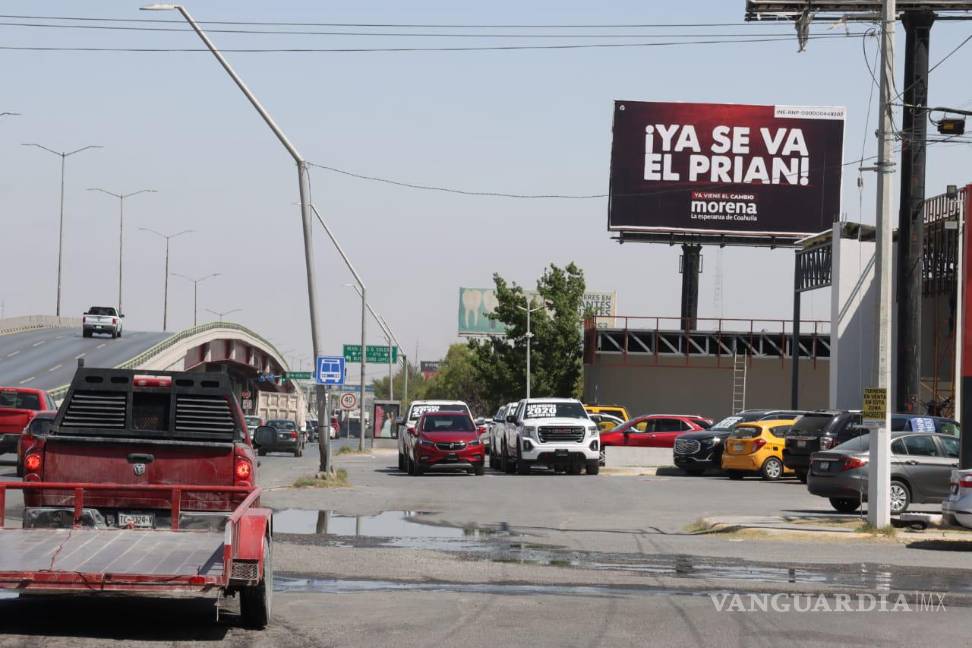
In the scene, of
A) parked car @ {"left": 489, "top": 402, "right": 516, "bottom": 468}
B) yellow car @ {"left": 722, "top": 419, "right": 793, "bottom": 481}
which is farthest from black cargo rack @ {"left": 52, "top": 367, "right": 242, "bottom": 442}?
parked car @ {"left": 489, "top": 402, "right": 516, "bottom": 468}

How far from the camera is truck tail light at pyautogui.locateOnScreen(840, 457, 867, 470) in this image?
22.7 metres

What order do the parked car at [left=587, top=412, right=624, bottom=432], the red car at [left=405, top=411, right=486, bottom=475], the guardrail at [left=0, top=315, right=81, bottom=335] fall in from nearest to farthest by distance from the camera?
the red car at [left=405, top=411, right=486, bottom=475]
the parked car at [left=587, top=412, right=624, bottom=432]
the guardrail at [left=0, top=315, right=81, bottom=335]

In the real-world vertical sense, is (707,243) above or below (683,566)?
above

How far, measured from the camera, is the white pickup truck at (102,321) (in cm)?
9144

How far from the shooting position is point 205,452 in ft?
37.0

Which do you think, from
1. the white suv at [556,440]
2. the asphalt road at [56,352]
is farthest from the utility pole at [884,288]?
the asphalt road at [56,352]

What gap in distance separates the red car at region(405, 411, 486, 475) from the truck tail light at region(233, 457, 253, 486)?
980 inches

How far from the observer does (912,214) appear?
131 feet

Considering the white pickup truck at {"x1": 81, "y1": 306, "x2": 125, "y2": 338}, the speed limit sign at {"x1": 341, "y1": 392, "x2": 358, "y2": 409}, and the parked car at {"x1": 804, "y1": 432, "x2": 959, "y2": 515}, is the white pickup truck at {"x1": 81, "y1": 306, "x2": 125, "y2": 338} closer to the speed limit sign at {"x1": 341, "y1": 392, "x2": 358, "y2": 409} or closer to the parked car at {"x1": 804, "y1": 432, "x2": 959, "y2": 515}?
the speed limit sign at {"x1": 341, "y1": 392, "x2": 358, "y2": 409}

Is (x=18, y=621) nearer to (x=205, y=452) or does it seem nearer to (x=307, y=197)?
(x=205, y=452)

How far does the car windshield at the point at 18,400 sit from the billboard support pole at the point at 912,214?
2377 centimetres

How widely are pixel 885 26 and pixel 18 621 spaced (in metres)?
15.5

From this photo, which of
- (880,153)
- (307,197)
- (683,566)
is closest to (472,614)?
(683,566)

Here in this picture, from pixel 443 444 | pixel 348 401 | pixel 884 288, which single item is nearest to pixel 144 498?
pixel 884 288
